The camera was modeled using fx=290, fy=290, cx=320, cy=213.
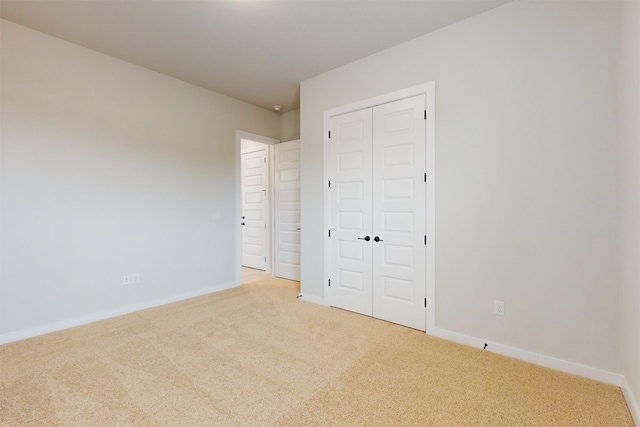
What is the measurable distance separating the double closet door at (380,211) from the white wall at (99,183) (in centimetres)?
192

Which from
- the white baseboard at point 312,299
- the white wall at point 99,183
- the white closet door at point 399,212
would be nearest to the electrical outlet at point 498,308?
the white closet door at point 399,212

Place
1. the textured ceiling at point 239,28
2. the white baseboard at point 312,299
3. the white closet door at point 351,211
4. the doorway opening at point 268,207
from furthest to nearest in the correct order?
the doorway opening at point 268,207 → the white baseboard at point 312,299 → the white closet door at point 351,211 → the textured ceiling at point 239,28

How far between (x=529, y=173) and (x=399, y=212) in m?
1.15

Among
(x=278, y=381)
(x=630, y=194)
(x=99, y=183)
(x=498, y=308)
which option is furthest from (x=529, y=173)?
(x=99, y=183)

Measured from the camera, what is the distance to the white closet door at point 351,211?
3299mm

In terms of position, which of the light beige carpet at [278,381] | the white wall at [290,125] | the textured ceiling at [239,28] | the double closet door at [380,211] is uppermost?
the textured ceiling at [239,28]

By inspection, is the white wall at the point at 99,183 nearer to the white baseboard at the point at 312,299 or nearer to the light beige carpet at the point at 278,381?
the light beige carpet at the point at 278,381

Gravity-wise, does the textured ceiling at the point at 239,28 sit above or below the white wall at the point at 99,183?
above

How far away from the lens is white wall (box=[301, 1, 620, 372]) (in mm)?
2062

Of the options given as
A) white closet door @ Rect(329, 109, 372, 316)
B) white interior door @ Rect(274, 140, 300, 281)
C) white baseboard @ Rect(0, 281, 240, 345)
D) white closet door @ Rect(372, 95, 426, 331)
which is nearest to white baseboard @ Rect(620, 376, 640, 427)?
white closet door @ Rect(372, 95, 426, 331)

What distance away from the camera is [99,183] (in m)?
3.19

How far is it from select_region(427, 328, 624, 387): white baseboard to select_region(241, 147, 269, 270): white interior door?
11.8 ft

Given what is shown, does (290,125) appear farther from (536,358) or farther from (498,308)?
(536,358)

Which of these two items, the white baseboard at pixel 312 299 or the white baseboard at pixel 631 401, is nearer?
the white baseboard at pixel 631 401
